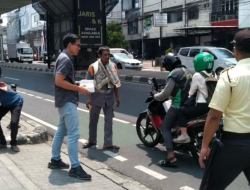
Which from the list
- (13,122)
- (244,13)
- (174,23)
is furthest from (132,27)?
(13,122)

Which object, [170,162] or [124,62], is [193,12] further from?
[170,162]

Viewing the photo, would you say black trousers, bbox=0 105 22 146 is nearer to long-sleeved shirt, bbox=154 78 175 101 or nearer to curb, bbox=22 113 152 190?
curb, bbox=22 113 152 190

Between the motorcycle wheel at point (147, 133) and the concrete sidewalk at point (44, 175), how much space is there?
1.06 m

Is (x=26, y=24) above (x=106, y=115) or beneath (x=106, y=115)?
above

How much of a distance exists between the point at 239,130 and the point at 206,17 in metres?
40.3

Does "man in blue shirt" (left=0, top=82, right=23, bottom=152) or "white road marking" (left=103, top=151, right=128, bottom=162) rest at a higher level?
"man in blue shirt" (left=0, top=82, right=23, bottom=152)

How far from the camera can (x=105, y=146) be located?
6133 millimetres

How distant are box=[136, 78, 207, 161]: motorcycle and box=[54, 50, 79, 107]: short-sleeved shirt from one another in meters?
1.52

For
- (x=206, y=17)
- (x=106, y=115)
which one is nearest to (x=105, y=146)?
(x=106, y=115)

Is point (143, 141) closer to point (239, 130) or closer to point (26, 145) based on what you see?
point (26, 145)

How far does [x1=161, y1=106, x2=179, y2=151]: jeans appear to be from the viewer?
17.1ft

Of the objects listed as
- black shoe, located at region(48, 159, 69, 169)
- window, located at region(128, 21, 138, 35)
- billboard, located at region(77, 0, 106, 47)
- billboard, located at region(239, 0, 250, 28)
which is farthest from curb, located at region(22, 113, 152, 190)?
window, located at region(128, 21, 138, 35)

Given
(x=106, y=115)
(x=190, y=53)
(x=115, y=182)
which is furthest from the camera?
(x=190, y=53)

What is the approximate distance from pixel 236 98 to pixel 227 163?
1.54ft
